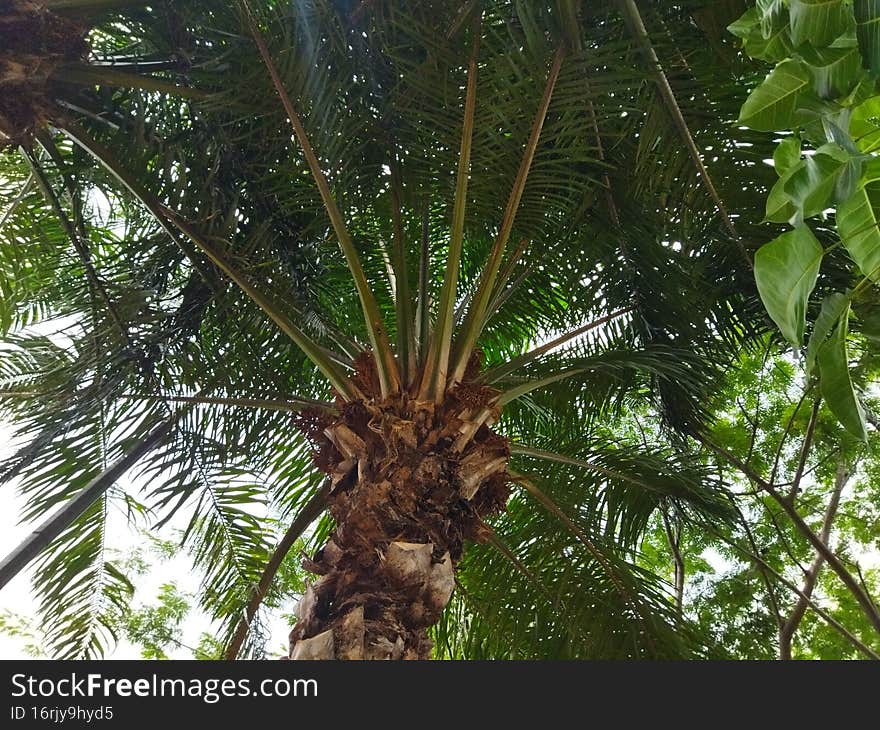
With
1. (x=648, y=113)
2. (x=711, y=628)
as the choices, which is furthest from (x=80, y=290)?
(x=711, y=628)

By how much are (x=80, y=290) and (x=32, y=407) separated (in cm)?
67

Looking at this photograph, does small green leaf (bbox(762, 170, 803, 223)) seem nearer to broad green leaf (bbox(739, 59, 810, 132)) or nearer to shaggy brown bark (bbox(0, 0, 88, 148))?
broad green leaf (bbox(739, 59, 810, 132))

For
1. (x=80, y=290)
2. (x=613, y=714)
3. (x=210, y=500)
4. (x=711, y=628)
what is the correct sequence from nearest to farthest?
1. (x=613, y=714)
2. (x=80, y=290)
3. (x=210, y=500)
4. (x=711, y=628)

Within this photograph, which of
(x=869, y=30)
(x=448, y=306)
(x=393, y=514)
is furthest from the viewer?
(x=448, y=306)

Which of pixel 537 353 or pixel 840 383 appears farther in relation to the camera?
pixel 537 353

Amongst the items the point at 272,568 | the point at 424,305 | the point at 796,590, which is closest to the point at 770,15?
the point at 424,305

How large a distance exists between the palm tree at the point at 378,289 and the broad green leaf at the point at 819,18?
1.96 metres

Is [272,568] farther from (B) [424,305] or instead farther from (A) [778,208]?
(A) [778,208]

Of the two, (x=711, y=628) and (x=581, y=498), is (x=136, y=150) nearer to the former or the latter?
(x=581, y=498)

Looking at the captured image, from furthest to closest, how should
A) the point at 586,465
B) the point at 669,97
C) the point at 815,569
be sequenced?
1. the point at 815,569
2. the point at 586,465
3. the point at 669,97

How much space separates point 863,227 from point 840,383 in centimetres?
21

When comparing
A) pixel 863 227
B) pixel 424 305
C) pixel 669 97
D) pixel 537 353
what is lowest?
pixel 863 227

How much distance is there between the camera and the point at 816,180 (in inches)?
31.5

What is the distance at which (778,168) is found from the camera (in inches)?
38.0
